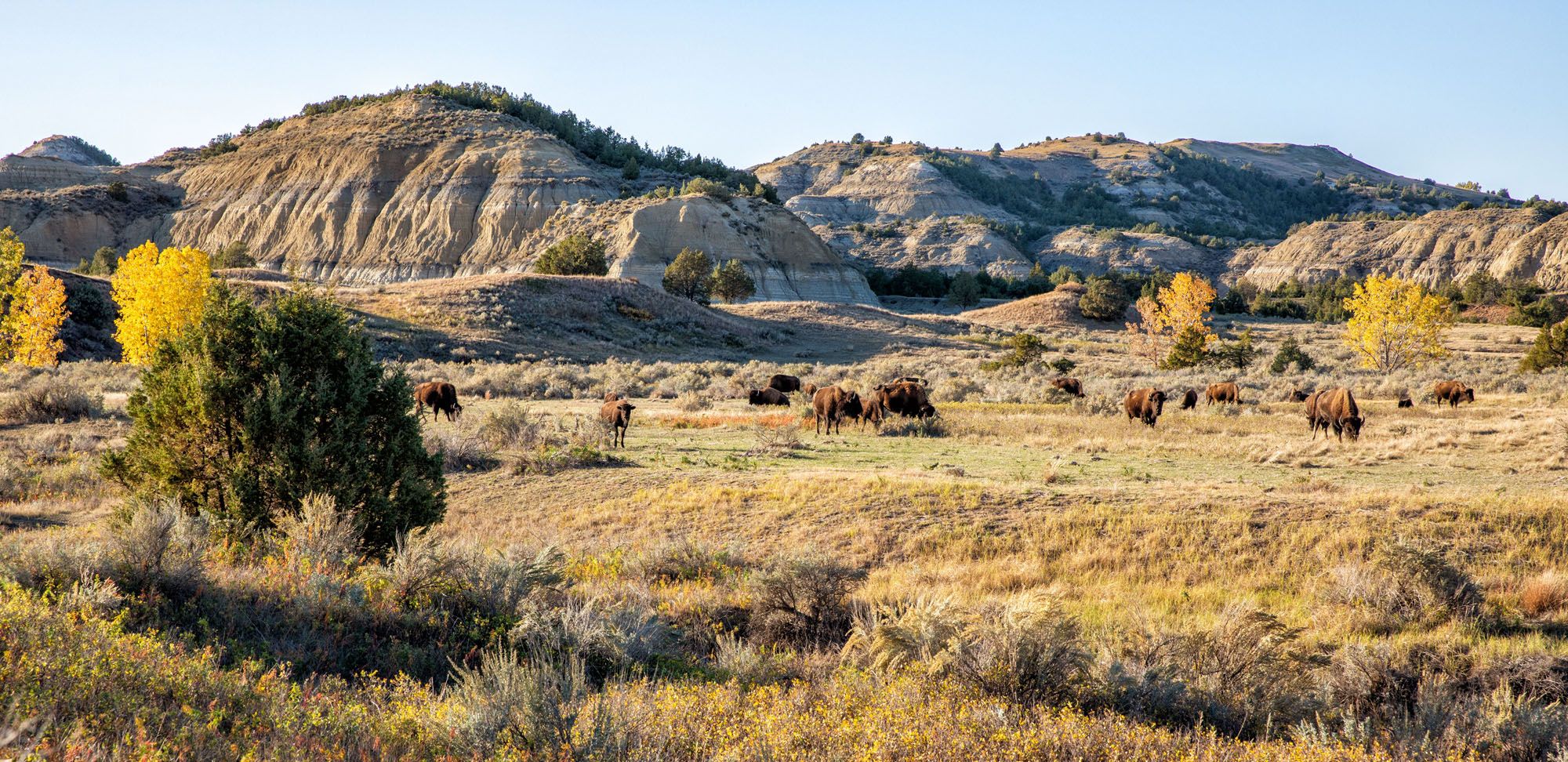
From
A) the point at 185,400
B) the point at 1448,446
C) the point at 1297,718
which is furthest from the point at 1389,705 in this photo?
the point at 1448,446

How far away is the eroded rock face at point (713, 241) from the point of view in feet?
279

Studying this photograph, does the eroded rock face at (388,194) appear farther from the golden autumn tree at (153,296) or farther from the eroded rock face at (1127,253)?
the eroded rock face at (1127,253)

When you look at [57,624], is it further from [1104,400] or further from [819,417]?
[1104,400]

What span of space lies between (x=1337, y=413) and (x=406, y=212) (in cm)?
9295

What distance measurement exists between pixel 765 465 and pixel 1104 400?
13953 millimetres

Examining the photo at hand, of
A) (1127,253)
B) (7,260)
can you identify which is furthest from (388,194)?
(1127,253)

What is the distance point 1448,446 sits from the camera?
18062 mm

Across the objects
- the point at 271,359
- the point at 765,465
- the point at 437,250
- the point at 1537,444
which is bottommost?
the point at 765,465

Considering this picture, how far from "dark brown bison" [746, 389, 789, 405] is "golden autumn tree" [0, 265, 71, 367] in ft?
95.4

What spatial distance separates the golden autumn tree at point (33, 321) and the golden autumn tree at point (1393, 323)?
5937 cm

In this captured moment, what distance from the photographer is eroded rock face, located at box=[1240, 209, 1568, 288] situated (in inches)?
4171

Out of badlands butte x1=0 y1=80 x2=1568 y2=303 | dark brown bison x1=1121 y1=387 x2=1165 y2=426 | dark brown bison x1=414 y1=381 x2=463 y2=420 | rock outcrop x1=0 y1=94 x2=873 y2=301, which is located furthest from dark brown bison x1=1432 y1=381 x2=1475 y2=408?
rock outcrop x1=0 y1=94 x2=873 y2=301

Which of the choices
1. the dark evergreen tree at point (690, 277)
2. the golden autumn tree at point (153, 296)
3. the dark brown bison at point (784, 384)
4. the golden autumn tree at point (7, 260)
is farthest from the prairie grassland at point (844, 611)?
the dark evergreen tree at point (690, 277)

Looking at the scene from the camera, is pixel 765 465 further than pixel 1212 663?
Yes
